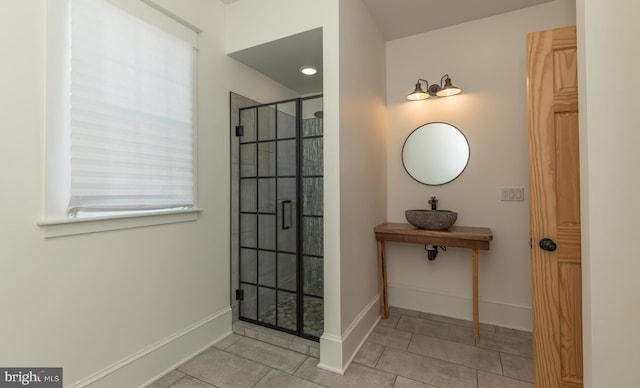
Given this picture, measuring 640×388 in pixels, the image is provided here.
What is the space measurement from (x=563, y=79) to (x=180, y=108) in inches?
90.9

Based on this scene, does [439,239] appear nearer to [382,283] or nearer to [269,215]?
[382,283]

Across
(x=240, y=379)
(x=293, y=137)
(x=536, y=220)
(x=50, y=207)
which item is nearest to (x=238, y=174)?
(x=293, y=137)

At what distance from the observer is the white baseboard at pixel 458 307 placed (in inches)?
95.7

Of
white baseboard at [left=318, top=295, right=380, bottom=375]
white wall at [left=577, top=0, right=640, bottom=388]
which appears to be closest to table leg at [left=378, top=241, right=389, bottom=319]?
white baseboard at [left=318, top=295, right=380, bottom=375]

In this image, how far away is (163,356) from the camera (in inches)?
72.7

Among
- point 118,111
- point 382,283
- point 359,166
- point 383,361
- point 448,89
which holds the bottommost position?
point 383,361

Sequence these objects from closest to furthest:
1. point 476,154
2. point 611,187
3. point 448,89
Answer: point 611,187, point 448,89, point 476,154

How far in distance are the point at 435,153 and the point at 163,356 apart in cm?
277

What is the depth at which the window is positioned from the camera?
1405 mm

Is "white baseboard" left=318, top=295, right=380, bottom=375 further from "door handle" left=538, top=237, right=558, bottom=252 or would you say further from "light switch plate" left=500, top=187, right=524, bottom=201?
"light switch plate" left=500, top=187, right=524, bottom=201

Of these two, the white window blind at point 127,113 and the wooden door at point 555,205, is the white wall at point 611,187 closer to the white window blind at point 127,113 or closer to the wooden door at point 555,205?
the wooden door at point 555,205

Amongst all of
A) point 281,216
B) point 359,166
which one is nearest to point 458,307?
point 359,166

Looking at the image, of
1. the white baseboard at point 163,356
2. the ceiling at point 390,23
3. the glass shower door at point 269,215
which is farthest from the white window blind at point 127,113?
the white baseboard at point 163,356

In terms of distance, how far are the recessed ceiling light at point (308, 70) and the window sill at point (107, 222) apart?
168 centimetres
